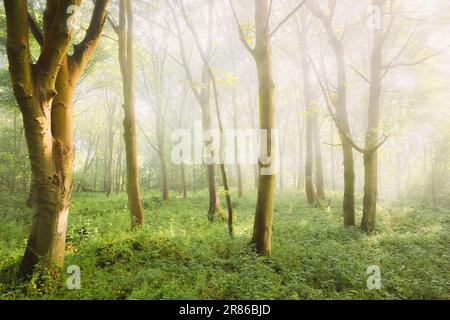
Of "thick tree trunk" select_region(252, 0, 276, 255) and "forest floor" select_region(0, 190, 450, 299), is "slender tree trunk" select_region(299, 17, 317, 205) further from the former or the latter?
"thick tree trunk" select_region(252, 0, 276, 255)

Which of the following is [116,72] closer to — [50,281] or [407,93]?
[50,281]

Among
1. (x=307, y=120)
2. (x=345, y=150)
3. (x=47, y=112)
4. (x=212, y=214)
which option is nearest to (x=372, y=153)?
(x=345, y=150)

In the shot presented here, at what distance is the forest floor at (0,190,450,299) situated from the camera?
436cm

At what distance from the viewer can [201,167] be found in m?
27.2

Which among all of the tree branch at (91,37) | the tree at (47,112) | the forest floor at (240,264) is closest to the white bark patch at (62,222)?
the tree at (47,112)

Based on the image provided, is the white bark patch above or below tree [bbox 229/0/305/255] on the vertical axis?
below

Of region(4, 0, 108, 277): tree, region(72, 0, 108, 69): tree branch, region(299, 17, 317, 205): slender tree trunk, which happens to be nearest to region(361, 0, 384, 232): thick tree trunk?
region(299, 17, 317, 205): slender tree trunk

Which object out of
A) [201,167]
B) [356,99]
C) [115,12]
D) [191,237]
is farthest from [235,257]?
[356,99]

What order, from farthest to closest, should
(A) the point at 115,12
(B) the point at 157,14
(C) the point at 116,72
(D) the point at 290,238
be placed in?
(C) the point at 116,72, (B) the point at 157,14, (A) the point at 115,12, (D) the point at 290,238

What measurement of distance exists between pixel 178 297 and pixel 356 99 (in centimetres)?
2701

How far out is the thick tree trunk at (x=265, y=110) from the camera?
19.4ft

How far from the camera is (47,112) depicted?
14.4 ft

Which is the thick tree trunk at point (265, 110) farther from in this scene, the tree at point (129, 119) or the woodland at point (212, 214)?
the tree at point (129, 119)

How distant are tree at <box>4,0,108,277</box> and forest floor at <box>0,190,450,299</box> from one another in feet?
2.16
